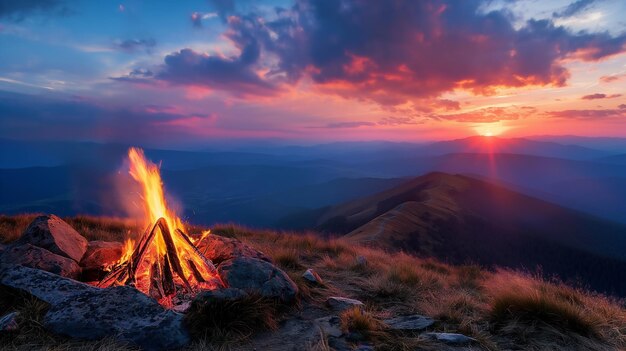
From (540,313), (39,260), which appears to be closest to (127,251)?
(39,260)

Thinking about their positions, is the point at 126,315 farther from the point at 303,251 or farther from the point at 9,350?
the point at 303,251

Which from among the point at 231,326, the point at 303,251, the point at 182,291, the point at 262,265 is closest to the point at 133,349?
the point at 231,326

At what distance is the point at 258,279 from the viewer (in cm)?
659

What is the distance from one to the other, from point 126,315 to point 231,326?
4.95 ft

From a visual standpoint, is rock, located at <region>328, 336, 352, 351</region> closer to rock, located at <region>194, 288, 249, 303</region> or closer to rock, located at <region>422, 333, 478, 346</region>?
rock, located at <region>422, 333, 478, 346</region>

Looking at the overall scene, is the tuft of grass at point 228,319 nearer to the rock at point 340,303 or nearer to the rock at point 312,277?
the rock at point 340,303

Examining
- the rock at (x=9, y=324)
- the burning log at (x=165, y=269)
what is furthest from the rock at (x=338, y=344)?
the rock at (x=9, y=324)

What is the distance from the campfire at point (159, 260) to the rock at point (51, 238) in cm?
99

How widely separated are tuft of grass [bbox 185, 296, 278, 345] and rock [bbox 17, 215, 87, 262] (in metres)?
4.12

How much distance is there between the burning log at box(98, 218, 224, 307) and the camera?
6686 mm

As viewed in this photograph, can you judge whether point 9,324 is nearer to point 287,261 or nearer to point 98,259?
point 98,259

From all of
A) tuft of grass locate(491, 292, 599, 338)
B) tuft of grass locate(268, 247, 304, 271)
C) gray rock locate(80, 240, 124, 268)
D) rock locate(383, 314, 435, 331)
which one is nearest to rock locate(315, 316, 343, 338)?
rock locate(383, 314, 435, 331)

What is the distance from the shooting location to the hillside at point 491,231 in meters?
58.2

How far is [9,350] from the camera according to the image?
4.28m
